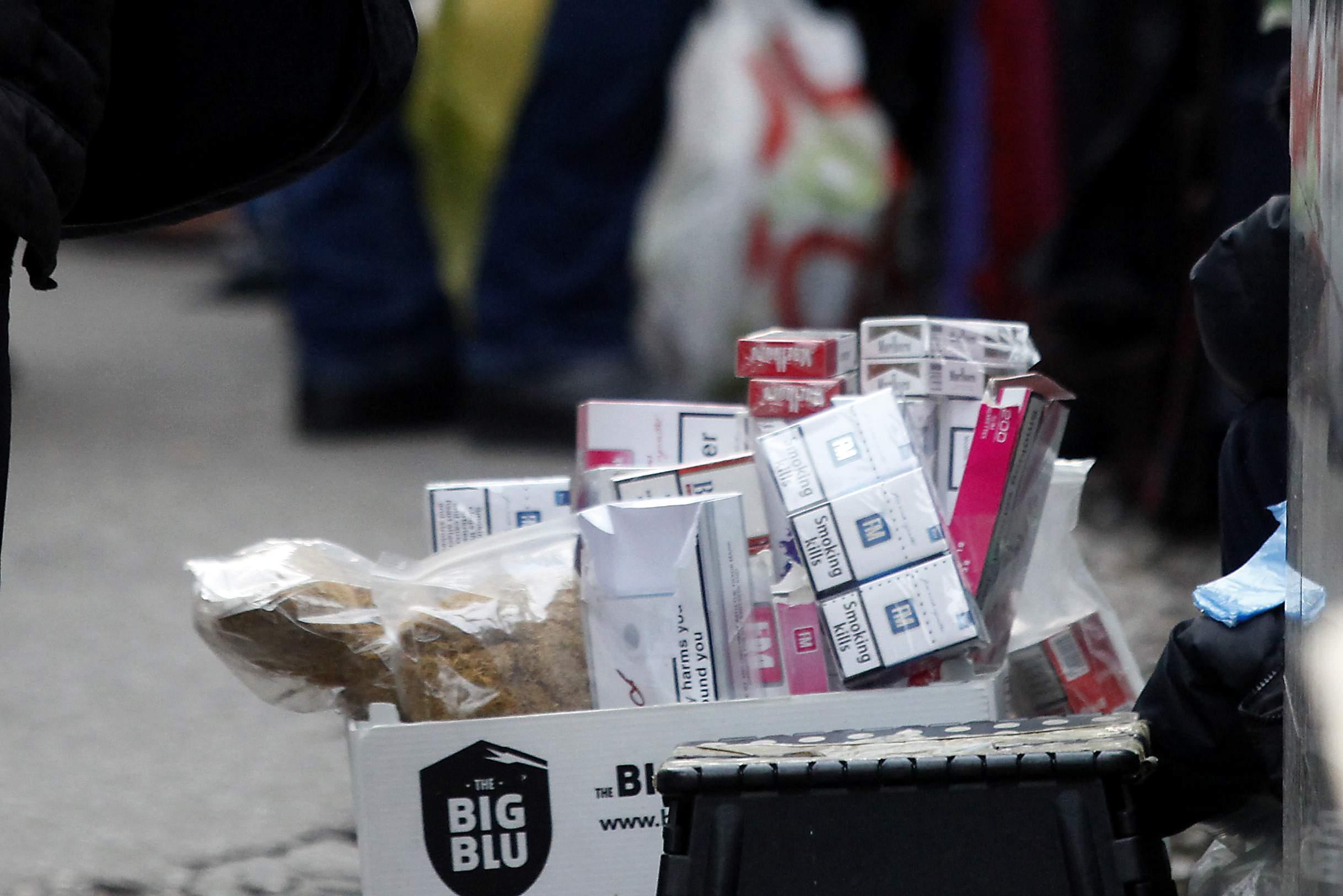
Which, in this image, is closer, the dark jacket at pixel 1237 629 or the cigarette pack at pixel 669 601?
the dark jacket at pixel 1237 629

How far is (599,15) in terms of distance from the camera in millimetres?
4551

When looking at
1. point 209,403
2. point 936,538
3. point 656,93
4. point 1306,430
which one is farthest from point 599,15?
point 1306,430

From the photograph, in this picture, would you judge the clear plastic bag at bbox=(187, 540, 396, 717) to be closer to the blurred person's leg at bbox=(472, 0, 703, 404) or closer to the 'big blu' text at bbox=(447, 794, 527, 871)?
the 'big blu' text at bbox=(447, 794, 527, 871)

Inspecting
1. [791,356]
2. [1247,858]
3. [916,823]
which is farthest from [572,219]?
[916,823]

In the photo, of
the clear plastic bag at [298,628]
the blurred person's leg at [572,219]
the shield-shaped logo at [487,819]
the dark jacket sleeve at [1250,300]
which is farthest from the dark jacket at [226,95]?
the blurred person's leg at [572,219]

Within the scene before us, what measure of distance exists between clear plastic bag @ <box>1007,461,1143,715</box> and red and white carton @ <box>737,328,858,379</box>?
0.87 feet

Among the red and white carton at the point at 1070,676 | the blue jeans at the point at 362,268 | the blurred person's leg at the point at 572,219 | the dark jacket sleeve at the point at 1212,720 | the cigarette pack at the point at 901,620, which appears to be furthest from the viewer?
the blue jeans at the point at 362,268

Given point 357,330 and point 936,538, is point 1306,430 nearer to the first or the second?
point 936,538

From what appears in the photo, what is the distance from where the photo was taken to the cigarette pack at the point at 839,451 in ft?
5.18

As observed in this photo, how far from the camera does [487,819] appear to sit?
160cm

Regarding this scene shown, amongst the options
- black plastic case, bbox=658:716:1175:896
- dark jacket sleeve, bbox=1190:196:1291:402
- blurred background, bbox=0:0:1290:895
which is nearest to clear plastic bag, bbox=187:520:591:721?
black plastic case, bbox=658:716:1175:896

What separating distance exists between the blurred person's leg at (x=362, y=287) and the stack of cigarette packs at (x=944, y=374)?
11.4ft

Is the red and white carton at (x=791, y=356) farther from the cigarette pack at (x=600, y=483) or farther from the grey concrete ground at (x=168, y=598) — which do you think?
the grey concrete ground at (x=168, y=598)

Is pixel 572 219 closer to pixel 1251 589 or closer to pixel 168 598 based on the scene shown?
pixel 168 598
